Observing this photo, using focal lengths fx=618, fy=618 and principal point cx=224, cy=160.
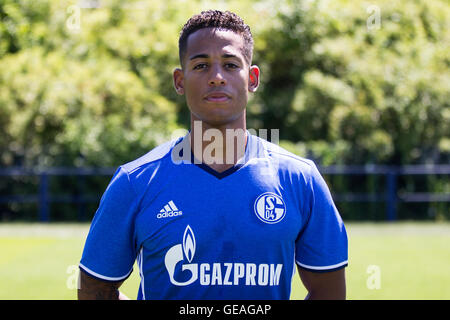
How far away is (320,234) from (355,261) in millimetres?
8038

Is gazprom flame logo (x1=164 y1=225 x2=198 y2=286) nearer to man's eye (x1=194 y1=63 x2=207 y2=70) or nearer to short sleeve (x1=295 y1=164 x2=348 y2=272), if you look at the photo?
short sleeve (x1=295 y1=164 x2=348 y2=272)

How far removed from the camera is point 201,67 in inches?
95.0

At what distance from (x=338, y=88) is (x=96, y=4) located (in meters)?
8.89

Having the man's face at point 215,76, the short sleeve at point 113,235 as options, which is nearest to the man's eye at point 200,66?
the man's face at point 215,76

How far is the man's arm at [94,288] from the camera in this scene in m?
2.39

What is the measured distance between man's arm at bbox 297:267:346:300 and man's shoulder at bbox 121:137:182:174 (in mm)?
722

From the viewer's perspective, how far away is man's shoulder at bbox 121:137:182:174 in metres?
2.40

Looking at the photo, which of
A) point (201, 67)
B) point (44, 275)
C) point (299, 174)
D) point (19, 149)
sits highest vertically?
point (19, 149)

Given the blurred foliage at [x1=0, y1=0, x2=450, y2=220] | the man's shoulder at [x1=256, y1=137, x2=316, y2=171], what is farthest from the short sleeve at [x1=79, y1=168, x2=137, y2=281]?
the blurred foliage at [x1=0, y1=0, x2=450, y2=220]

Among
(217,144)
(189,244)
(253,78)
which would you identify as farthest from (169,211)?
(253,78)

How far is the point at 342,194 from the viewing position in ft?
54.1

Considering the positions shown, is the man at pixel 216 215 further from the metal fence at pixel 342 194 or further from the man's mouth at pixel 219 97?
the metal fence at pixel 342 194

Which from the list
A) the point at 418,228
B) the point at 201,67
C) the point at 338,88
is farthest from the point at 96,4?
the point at 201,67
